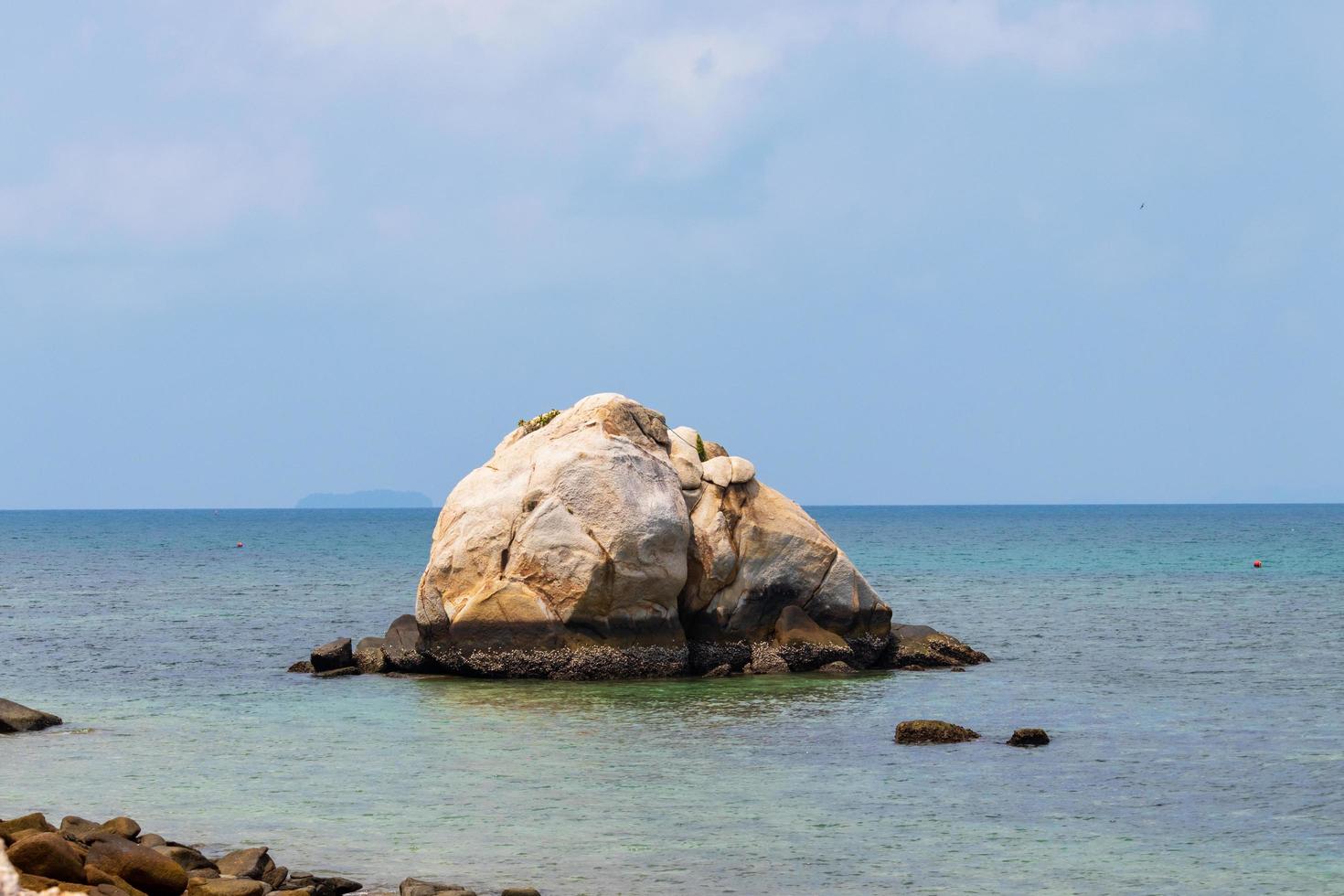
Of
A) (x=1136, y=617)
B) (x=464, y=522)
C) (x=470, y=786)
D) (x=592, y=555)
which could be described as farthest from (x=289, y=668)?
(x=1136, y=617)

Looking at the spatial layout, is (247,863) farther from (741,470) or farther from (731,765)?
(741,470)

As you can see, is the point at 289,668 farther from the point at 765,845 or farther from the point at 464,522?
the point at 765,845

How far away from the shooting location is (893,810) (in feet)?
64.6

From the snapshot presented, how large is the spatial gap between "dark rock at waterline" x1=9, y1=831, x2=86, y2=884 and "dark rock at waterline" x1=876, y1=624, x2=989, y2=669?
82.2 ft

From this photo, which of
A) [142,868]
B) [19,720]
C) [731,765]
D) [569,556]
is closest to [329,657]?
[569,556]

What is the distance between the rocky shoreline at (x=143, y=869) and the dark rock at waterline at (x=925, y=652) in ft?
72.8

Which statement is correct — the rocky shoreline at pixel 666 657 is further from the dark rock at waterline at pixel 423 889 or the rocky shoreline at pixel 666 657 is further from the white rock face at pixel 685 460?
the dark rock at waterline at pixel 423 889

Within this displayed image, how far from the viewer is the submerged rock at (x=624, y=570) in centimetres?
3253

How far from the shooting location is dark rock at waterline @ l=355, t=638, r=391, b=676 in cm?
3522

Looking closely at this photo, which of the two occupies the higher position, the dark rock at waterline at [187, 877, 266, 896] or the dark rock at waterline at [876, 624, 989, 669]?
the dark rock at waterline at [876, 624, 989, 669]

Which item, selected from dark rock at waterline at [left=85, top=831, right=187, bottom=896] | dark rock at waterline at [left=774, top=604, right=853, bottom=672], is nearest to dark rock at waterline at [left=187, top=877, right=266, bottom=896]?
dark rock at waterline at [left=85, top=831, right=187, bottom=896]

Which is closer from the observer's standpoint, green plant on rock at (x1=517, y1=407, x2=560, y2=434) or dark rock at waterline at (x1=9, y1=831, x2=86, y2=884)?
dark rock at waterline at (x1=9, y1=831, x2=86, y2=884)

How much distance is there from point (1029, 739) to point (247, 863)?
14283mm

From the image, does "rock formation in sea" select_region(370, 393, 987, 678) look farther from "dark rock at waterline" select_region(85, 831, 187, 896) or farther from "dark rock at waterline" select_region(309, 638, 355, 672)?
"dark rock at waterline" select_region(85, 831, 187, 896)
